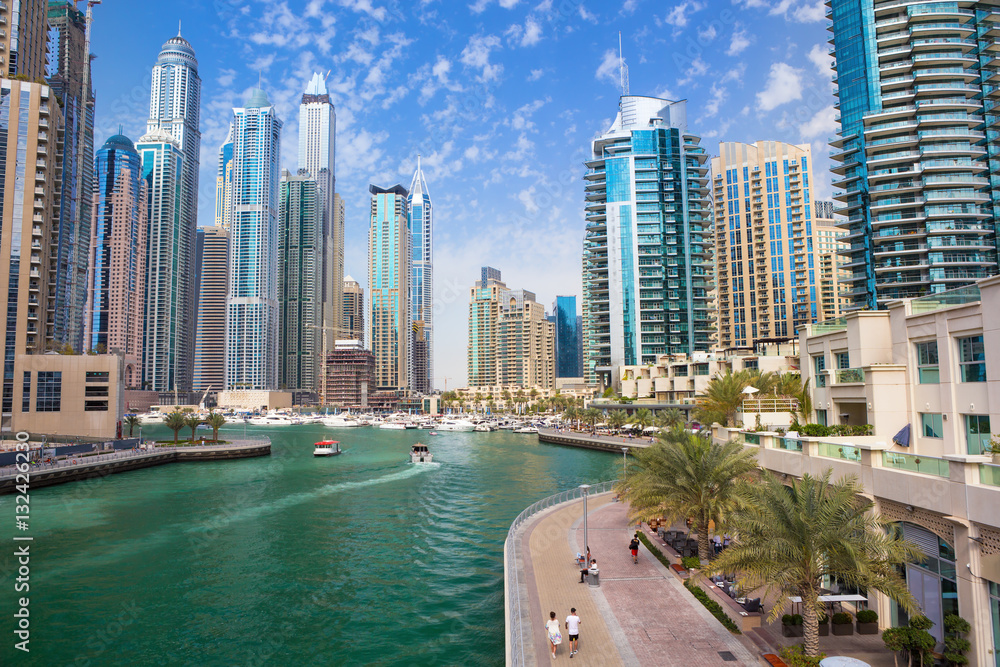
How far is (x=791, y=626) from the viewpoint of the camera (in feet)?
57.0

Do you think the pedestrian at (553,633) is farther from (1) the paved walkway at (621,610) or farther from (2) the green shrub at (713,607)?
(2) the green shrub at (713,607)

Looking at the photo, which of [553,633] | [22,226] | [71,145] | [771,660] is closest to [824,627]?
[771,660]

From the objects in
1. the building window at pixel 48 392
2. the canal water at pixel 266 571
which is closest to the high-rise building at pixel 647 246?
the canal water at pixel 266 571

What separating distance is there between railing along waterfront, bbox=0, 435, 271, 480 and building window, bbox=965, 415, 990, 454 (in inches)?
2692

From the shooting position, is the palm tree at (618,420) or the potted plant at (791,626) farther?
the palm tree at (618,420)

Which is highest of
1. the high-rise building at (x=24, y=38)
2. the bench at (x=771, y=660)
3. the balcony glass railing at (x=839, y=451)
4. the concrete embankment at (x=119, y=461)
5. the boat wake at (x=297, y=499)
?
the high-rise building at (x=24, y=38)

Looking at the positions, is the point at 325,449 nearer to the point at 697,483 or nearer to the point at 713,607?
the point at 697,483

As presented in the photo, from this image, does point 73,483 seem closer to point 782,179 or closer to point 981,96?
point 981,96

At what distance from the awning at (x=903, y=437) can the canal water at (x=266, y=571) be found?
56.3ft

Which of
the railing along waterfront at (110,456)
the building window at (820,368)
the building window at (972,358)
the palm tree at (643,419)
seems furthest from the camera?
the palm tree at (643,419)

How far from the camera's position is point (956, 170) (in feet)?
252

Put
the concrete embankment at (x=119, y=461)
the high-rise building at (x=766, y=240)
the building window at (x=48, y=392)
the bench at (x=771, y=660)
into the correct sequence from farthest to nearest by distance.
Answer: the high-rise building at (x=766, y=240) < the building window at (x=48, y=392) < the concrete embankment at (x=119, y=461) < the bench at (x=771, y=660)

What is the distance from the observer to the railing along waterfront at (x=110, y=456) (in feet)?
185

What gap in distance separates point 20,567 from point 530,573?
2815 centimetres
